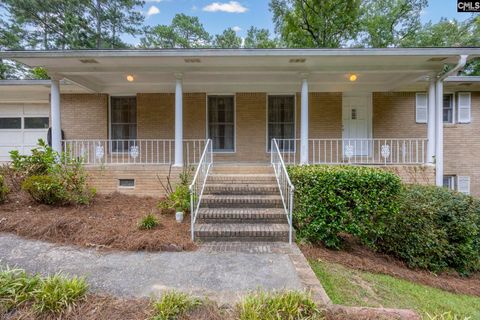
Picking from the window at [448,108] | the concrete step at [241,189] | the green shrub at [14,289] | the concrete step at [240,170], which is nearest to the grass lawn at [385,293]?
the concrete step at [241,189]

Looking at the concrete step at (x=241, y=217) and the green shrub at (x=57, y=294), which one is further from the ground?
the concrete step at (x=241, y=217)

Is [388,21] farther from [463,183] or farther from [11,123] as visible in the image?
[11,123]

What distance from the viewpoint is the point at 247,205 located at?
5184mm

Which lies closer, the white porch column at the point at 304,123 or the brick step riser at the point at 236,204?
the brick step riser at the point at 236,204

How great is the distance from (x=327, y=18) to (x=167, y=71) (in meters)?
14.3

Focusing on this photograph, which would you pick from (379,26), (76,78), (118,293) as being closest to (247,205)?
(118,293)

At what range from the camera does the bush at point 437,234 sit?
4461 mm

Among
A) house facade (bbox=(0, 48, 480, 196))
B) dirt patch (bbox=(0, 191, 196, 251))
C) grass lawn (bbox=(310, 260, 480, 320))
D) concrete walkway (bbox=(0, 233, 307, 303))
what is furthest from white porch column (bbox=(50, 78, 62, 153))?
grass lawn (bbox=(310, 260, 480, 320))

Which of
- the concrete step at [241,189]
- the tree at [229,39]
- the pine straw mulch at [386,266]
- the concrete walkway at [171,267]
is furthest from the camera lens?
the tree at [229,39]

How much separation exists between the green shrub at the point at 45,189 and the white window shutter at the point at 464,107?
39.7 ft

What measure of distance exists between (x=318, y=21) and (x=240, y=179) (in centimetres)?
1511

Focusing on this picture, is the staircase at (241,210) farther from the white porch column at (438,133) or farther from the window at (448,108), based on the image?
the window at (448,108)

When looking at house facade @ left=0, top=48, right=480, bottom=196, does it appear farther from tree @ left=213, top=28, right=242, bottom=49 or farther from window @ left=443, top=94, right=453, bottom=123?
tree @ left=213, top=28, right=242, bottom=49

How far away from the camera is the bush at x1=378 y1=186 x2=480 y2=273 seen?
446cm
